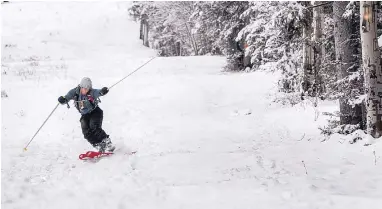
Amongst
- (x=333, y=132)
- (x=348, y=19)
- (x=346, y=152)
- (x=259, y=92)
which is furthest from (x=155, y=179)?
(x=259, y=92)

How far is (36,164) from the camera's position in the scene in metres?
7.80

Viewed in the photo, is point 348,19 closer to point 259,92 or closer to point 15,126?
point 259,92

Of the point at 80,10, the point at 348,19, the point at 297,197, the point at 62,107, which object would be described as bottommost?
the point at 297,197

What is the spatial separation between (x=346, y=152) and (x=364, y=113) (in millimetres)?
1200

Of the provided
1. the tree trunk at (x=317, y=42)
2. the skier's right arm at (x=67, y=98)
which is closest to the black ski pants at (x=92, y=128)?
the skier's right arm at (x=67, y=98)

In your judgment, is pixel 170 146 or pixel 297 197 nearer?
pixel 297 197

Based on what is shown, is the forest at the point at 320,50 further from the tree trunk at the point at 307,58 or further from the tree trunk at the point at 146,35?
the tree trunk at the point at 146,35

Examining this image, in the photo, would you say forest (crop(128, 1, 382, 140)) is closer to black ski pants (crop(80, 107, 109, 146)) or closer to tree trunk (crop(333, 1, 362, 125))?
tree trunk (crop(333, 1, 362, 125))

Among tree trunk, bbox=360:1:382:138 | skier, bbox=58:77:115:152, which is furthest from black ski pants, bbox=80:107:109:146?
tree trunk, bbox=360:1:382:138

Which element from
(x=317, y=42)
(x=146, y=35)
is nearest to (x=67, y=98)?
(x=317, y=42)

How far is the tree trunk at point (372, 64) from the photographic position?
7.64 meters

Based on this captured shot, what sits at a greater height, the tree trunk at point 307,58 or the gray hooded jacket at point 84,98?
the tree trunk at point 307,58

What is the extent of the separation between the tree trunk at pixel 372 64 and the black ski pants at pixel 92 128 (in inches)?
221

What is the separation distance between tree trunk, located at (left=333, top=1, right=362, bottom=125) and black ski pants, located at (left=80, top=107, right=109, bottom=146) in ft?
17.9
